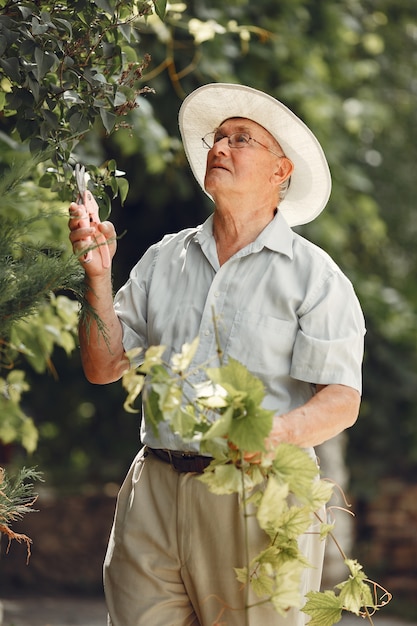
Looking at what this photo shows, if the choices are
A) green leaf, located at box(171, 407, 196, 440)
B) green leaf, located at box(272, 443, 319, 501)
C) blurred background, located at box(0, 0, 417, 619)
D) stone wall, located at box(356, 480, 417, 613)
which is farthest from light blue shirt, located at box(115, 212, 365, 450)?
stone wall, located at box(356, 480, 417, 613)

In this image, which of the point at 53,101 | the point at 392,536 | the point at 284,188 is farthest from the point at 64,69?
the point at 392,536

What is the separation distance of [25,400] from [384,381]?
2.44 meters

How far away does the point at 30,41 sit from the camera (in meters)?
2.72

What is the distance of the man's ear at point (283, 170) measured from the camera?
9.54 feet

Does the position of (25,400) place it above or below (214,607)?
below

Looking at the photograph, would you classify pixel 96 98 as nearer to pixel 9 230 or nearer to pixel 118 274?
pixel 9 230

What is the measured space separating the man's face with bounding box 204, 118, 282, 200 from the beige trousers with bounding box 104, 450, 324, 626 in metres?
0.68

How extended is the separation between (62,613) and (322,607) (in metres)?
4.71

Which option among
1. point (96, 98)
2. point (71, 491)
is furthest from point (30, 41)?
point (71, 491)

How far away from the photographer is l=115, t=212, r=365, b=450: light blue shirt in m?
2.66

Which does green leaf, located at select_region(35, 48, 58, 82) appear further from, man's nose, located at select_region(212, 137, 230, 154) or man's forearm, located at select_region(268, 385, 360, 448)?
man's forearm, located at select_region(268, 385, 360, 448)

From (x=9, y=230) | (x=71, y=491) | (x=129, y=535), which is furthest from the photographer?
(x=71, y=491)

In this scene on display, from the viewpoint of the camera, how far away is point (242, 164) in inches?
111

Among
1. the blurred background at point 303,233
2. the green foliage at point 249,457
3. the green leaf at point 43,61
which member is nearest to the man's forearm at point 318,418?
the green foliage at point 249,457
